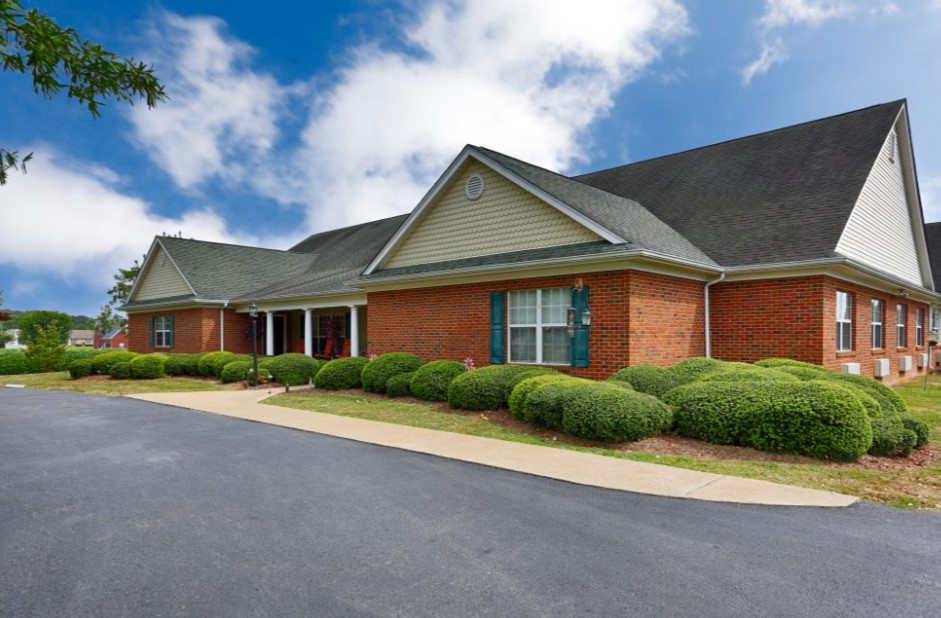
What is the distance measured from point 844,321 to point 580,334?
7.05 metres

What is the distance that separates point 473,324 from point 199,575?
1107 cm

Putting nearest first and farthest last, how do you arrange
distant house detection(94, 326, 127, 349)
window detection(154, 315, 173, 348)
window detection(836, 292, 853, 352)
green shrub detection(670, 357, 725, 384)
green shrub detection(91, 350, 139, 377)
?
1. green shrub detection(670, 357, 725, 384)
2. window detection(836, 292, 853, 352)
3. green shrub detection(91, 350, 139, 377)
4. window detection(154, 315, 173, 348)
5. distant house detection(94, 326, 127, 349)

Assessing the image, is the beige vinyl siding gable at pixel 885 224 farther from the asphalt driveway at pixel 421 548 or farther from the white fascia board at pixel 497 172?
the asphalt driveway at pixel 421 548

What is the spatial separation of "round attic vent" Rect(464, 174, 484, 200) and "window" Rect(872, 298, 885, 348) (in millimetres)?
11609

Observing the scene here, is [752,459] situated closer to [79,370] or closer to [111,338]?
[79,370]

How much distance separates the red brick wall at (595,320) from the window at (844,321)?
3.16 metres

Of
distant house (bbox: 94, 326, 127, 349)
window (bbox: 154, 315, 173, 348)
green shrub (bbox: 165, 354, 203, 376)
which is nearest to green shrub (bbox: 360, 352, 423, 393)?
green shrub (bbox: 165, 354, 203, 376)

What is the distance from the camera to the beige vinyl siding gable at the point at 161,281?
2648 centimetres

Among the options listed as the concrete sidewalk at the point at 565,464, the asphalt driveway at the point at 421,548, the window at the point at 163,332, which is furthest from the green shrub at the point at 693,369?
the window at the point at 163,332

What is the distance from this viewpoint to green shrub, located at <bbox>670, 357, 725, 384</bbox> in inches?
421

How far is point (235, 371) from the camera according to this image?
19.2 meters

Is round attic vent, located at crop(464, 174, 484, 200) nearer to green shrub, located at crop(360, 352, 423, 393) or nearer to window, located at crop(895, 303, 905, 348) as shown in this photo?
green shrub, located at crop(360, 352, 423, 393)

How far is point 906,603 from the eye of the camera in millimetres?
3611

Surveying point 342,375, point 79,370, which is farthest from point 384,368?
point 79,370
